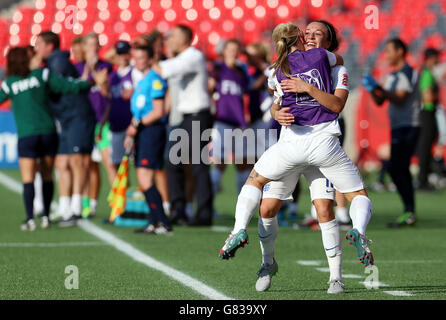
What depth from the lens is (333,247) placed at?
6.62 m

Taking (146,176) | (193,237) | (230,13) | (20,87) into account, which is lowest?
(193,237)

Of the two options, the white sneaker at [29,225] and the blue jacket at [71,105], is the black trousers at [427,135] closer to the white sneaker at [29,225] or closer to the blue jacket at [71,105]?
the blue jacket at [71,105]

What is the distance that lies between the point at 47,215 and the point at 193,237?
2007 mm

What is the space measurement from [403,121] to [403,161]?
481mm

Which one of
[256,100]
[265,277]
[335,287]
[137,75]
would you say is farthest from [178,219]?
[335,287]

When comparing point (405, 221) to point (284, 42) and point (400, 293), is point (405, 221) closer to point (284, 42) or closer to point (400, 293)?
point (400, 293)

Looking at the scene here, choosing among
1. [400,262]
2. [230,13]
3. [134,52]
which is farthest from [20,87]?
[230,13]

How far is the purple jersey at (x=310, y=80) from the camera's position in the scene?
632cm

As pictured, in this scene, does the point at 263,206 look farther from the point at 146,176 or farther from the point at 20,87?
the point at 20,87

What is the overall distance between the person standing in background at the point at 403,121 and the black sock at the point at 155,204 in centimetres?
291

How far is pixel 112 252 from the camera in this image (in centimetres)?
914

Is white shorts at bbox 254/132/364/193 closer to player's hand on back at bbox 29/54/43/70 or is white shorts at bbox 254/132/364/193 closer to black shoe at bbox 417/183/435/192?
player's hand on back at bbox 29/54/43/70

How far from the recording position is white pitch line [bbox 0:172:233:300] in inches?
264

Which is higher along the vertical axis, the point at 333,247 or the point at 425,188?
the point at 333,247
